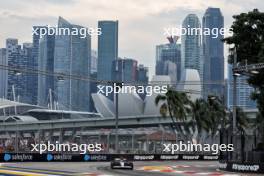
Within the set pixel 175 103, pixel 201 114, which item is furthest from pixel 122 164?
pixel 201 114

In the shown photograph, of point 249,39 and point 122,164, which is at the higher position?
point 249,39

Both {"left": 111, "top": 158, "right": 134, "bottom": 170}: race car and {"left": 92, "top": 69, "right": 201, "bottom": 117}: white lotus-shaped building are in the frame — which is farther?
{"left": 92, "top": 69, "right": 201, "bottom": 117}: white lotus-shaped building

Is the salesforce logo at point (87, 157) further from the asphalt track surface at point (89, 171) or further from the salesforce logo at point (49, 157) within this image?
the asphalt track surface at point (89, 171)

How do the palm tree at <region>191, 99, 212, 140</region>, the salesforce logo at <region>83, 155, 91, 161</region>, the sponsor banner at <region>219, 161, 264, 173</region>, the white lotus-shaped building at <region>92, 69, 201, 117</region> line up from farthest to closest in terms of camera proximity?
the white lotus-shaped building at <region>92, 69, 201, 117</region>, the palm tree at <region>191, 99, 212, 140</region>, the salesforce logo at <region>83, 155, 91, 161</region>, the sponsor banner at <region>219, 161, 264, 173</region>

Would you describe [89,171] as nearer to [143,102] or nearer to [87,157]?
[87,157]

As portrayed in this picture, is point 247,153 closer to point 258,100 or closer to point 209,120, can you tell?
point 258,100

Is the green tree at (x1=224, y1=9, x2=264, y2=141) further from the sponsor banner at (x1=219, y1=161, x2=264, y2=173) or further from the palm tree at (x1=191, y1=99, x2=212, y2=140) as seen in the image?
the palm tree at (x1=191, y1=99, x2=212, y2=140)

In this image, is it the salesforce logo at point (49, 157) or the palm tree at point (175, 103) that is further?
the palm tree at point (175, 103)

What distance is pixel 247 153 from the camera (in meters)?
48.8

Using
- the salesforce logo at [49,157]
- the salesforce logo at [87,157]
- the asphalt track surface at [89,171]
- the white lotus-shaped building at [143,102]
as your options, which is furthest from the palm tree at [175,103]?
the white lotus-shaped building at [143,102]

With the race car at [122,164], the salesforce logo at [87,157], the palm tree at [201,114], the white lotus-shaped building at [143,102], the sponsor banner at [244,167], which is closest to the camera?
the sponsor banner at [244,167]

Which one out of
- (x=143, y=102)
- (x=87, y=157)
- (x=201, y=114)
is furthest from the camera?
Answer: (x=143, y=102)

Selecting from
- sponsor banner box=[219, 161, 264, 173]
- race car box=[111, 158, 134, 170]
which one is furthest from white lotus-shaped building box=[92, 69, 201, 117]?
race car box=[111, 158, 134, 170]

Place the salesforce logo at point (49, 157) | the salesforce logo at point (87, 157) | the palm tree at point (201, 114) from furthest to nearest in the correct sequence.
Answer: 1. the palm tree at point (201, 114)
2. the salesforce logo at point (87, 157)
3. the salesforce logo at point (49, 157)
